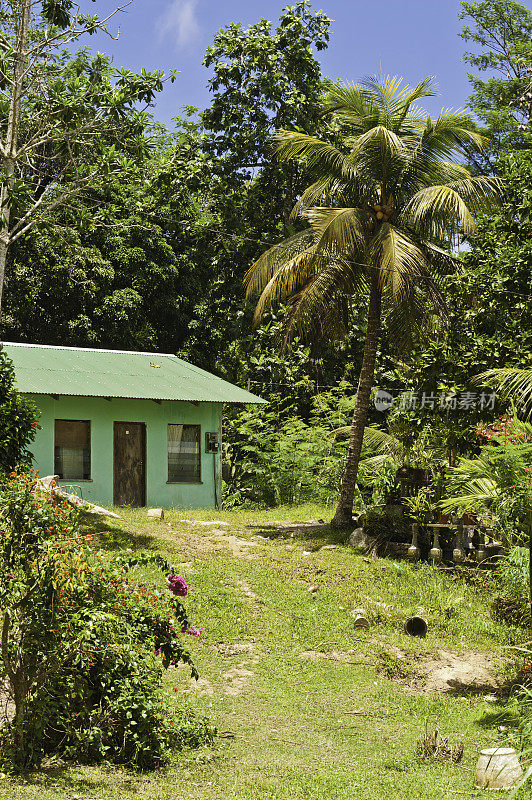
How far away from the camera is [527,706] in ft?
26.5

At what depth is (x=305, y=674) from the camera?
9742mm

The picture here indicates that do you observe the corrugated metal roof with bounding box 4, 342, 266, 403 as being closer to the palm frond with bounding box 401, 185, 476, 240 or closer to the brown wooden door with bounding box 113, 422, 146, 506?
the brown wooden door with bounding box 113, 422, 146, 506

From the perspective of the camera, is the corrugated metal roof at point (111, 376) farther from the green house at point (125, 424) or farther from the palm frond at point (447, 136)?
the palm frond at point (447, 136)

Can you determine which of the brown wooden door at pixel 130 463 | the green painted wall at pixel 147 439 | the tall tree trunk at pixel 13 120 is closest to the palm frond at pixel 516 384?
the tall tree trunk at pixel 13 120

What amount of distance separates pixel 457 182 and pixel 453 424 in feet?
19.4

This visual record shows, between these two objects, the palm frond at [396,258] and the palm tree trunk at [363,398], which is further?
the palm tree trunk at [363,398]

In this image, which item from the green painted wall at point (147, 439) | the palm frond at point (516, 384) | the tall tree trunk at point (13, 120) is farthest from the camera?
the green painted wall at point (147, 439)

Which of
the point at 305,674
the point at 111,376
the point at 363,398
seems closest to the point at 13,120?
the point at 363,398

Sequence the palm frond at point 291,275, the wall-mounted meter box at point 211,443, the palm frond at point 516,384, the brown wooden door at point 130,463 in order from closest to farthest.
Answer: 1. the palm frond at point 516,384
2. the palm frond at point 291,275
3. the brown wooden door at point 130,463
4. the wall-mounted meter box at point 211,443

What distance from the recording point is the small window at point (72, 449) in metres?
19.0

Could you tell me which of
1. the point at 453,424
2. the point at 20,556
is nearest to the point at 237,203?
the point at 453,424

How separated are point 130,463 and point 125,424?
0.98 meters

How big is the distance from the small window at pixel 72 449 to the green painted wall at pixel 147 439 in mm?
148

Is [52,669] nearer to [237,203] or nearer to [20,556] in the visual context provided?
[20,556]
